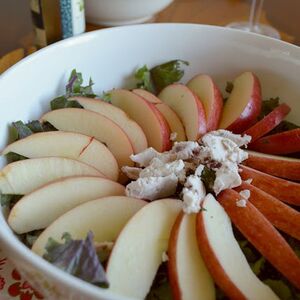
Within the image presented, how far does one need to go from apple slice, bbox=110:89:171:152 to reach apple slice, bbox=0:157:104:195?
205 mm

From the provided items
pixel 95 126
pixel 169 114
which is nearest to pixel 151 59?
pixel 169 114

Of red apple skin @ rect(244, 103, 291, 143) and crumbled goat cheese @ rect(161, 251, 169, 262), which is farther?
red apple skin @ rect(244, 103, 291, 143)

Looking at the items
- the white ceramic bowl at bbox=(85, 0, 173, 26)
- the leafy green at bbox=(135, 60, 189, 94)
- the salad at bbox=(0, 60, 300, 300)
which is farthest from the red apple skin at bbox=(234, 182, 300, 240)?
the white ceramic bowl at bbox=(85, 0, 173, 26)

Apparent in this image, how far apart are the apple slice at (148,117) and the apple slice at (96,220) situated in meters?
0.24

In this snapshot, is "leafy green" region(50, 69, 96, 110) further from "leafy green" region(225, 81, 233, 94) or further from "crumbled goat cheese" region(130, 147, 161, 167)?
"leafy green" region(225, 81, 233, 94)

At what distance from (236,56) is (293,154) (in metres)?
0.32

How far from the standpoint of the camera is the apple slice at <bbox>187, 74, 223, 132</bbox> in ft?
3.88

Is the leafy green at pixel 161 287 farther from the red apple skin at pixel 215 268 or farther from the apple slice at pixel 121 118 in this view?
the apple slice at pixel 121 118

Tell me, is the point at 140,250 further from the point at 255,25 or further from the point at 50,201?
the point at 255,25

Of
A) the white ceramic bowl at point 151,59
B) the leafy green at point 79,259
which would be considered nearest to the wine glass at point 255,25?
the white ceramic bowl at point 151,59

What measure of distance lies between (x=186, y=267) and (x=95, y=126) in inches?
16.4

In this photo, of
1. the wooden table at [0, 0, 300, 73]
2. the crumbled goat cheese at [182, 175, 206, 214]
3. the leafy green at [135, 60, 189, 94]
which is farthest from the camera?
the wooden table at [0, 0, 300, 73]

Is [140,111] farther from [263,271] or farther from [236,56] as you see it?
[263,271]

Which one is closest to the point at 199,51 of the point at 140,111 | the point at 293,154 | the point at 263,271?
the point at 140,111
